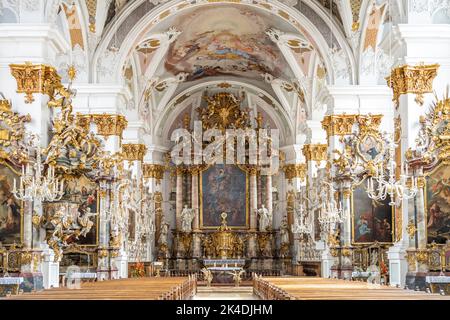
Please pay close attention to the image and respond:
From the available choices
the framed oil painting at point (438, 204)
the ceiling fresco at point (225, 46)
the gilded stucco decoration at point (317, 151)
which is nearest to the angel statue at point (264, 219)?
the ceiling fresco at point (225, 46)

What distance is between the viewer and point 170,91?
32938 mm

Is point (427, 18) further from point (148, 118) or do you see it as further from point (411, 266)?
point (148, 118)

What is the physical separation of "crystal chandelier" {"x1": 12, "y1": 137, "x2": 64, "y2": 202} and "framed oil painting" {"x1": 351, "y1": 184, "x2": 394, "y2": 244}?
31.2 feet

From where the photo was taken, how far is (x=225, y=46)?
97.7ft

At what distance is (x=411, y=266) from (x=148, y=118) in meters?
19.1

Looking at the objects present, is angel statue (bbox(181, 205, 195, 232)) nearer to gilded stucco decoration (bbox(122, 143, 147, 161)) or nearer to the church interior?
the church interior

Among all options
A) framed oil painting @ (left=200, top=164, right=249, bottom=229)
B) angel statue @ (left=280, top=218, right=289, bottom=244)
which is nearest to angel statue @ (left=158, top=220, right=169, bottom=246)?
framed oil painting @ (left=200, top=164, right=249, bottom=229)

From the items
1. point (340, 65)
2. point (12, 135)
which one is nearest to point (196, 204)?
point (340, 65)

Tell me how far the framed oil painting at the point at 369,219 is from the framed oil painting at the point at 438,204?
5.99 meters

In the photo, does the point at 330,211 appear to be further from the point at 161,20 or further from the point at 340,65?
the point at 161,20

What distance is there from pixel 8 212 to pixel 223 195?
20853 millimetres

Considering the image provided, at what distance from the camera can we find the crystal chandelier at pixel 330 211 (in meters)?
21.2

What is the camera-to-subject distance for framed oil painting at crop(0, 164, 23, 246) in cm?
1498
